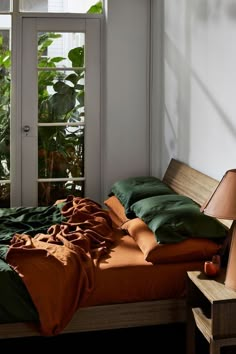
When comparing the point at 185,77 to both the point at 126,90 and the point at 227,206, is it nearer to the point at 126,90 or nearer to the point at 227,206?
the point at 126,90

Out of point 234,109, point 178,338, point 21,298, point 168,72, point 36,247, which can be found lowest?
point 178,338

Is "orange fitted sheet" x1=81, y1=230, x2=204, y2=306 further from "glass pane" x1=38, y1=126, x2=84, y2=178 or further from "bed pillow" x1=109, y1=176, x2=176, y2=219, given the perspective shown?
"glass pane" x1=38, y1=126, x2=84, y2=178

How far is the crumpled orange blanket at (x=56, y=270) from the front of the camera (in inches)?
104

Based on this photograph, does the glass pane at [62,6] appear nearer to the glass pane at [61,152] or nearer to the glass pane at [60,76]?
the glass pane at [60,76]

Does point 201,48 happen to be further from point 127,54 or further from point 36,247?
point 36,247

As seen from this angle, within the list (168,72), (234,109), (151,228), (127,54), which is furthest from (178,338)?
(127,54)

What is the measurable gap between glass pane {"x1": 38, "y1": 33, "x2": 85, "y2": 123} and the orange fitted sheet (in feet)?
7.51

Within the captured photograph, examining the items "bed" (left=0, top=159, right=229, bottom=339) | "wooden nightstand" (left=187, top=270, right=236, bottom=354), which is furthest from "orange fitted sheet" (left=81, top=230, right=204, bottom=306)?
"wooden nightstand" (left=187, top=270, right=236, bottom=354)

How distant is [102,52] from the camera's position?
487 centimetres

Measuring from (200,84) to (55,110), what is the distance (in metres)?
1.69

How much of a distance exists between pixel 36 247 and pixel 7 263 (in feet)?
0.67

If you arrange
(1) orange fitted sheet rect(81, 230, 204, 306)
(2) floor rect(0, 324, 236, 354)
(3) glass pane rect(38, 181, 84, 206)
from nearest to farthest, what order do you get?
(1) orange fitted sheet rect(81, 230, 204, 306) → (2) floor rect(0, 324, 236, 354) → (3) glass pane rect(38, 181, 84, 206)

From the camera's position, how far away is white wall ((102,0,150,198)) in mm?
4695

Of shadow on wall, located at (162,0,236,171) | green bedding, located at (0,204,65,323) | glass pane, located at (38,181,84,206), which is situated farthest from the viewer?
glass pane, located at (38,181,84,206)
